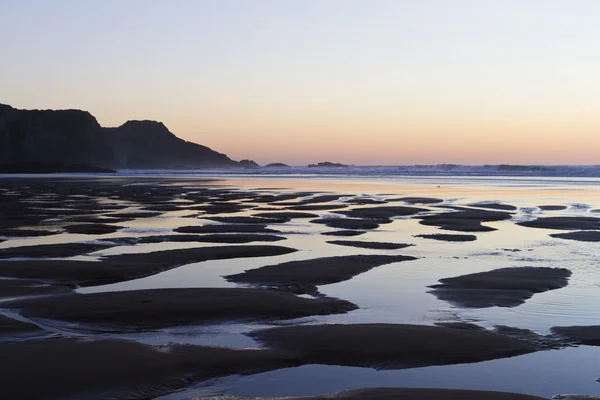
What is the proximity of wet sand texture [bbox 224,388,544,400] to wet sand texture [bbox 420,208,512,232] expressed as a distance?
45.4 feet

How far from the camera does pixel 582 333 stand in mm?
7121

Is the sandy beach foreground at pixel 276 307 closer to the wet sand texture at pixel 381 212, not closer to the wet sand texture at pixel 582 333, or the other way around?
the wet sand texture at pixel 582 333

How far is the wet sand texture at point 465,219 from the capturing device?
19164mm

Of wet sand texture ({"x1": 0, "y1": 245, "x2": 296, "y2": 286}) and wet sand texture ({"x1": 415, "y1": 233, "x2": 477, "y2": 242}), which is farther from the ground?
wet sand texture ({"x1": 415, "y1": 233, "x2": 477, "y2": 242})

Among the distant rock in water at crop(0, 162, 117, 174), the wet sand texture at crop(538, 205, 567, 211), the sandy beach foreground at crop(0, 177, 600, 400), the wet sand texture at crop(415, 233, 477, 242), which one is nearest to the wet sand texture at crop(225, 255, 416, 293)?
the sandy beach foreground at crop(0, 177, 600, 400)

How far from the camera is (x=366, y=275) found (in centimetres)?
1123

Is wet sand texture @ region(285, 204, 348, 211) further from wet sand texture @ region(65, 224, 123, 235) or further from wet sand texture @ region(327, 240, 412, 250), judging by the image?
wet sand texture @ region(327, 240, 412, 250)

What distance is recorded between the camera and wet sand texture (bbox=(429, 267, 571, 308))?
29.6ft

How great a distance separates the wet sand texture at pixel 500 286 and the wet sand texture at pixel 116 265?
4732mm

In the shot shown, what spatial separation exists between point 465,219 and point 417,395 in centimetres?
1742

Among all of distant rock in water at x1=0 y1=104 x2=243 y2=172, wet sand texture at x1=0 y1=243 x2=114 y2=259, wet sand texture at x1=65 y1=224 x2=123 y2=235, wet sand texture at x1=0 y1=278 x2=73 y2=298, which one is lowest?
wet sand texture at x1=65 y1=224 x2=123 y2=235

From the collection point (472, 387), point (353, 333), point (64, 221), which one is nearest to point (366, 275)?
point (353, 333)

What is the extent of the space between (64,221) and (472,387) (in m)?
18.2

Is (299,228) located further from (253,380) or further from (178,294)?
(253,380)
